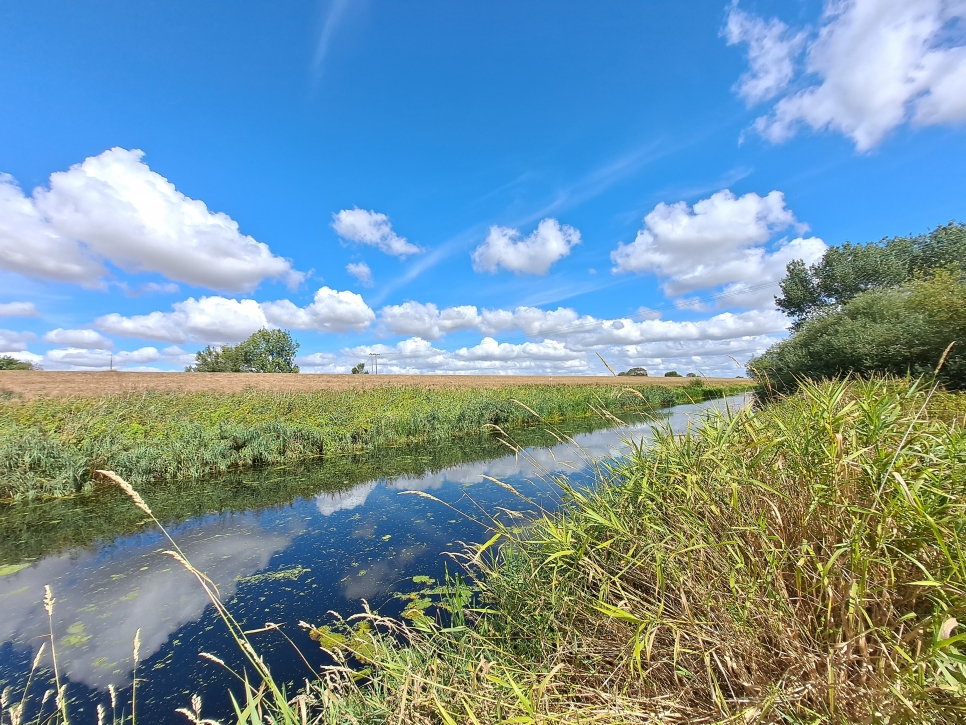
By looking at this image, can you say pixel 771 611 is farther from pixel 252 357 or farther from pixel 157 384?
pixel 252 357

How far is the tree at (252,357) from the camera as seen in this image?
2729 inches

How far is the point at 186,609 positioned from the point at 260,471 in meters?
6.55

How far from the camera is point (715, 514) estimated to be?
239 centimetres

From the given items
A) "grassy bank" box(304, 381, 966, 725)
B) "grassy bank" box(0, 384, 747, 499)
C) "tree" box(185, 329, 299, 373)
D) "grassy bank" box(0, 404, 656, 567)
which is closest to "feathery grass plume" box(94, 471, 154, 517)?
"grassy bank" box(304, 381, 966, 725)

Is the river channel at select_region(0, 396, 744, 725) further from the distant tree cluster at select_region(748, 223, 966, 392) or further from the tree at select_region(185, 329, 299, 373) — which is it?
the tree at select_region(185, 329, 299, 373)

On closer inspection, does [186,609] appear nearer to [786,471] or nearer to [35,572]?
[35,572]

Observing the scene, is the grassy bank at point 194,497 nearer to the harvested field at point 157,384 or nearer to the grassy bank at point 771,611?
the grassy bank at point 771,611

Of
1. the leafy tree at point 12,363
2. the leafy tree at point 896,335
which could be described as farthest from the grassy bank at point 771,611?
the leafy tree at point 12,363

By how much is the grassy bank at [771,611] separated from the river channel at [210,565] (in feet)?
3.77

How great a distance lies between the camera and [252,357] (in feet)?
230

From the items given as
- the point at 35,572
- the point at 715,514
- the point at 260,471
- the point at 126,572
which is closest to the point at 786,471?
the point at 715,514

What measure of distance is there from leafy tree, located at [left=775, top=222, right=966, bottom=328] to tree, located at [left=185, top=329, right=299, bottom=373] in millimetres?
74575

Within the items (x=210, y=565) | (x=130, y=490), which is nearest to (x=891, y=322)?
(x=130, y=490)

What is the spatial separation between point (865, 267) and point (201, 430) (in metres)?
34.6
